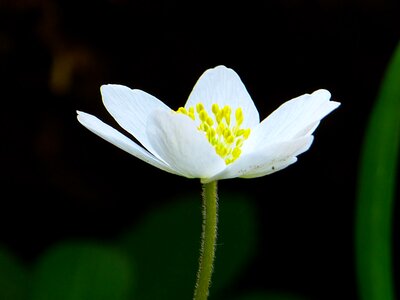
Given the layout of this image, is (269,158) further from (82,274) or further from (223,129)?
(82,274)

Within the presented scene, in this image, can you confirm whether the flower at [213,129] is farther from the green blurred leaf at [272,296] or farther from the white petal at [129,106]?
the green blurred leaf at [272,296]

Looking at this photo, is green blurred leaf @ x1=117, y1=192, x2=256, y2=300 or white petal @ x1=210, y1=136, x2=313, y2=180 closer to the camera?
white petal @ x1=210, y1=136, x2=313, y2=180

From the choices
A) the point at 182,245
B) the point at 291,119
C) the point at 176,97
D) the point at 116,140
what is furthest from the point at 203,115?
the point at 176,97

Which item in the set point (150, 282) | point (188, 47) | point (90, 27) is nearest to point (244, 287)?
point (150, 282)
